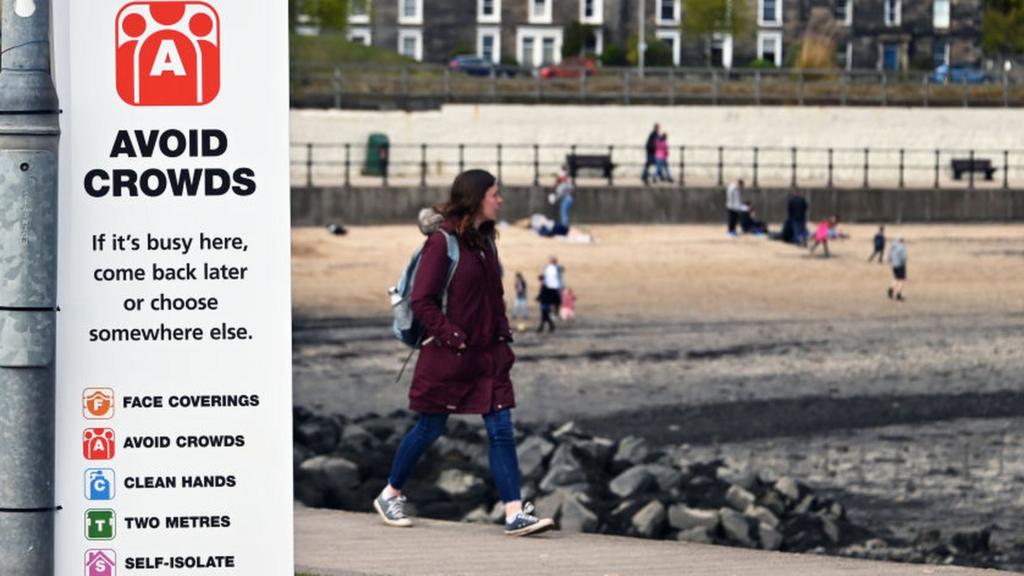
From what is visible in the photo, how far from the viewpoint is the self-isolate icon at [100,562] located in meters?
5.53

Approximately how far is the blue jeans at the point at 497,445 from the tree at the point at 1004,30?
77586 mm

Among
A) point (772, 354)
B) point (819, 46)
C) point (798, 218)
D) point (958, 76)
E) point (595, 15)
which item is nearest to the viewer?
point (772, 354)

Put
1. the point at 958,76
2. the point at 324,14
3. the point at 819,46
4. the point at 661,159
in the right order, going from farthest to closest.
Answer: the point at 324,14 < the point at 819,46 < the point at 958,76 < the point at 661,159

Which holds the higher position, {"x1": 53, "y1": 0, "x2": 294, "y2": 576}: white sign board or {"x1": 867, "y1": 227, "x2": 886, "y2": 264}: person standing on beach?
{"x1": 53, "y1": 0, "x2": 294, "y2": 576}: white sign board

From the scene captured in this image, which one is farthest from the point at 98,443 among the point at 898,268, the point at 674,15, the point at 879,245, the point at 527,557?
the point at 674,15

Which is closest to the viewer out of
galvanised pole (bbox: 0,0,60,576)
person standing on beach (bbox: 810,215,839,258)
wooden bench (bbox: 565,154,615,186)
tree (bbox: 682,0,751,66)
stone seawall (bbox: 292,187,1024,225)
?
galvanised pole (bbox: 0,0,60,576)

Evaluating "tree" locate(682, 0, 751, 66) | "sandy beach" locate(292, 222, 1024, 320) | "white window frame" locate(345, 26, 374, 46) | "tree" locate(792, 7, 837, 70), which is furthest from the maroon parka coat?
"white window frame" locate(345, 26, 374, 46)

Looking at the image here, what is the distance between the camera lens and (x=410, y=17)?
77.0m

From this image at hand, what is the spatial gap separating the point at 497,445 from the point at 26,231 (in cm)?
410

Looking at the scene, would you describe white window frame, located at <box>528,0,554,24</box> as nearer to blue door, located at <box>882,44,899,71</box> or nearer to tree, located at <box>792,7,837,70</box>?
tree, located at <box>792,7,837,70</box>

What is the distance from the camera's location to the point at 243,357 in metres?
5.43

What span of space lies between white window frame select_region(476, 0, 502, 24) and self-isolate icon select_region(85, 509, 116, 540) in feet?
240

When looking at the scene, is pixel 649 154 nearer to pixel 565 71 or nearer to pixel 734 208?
pixel 734 208

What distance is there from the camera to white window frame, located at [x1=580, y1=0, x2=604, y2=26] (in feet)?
254
